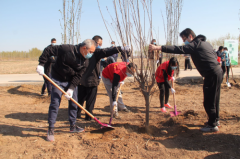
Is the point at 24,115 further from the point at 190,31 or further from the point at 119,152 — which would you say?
the point at 190,31

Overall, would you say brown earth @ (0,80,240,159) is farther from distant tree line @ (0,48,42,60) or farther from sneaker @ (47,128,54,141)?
distant tree line @ (0,48,42,60)

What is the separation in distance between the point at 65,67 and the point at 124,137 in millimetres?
1581

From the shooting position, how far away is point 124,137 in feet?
9.96

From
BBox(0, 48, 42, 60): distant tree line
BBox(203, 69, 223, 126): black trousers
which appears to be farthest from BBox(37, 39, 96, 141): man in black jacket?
BBox(0, 48, 42, 60): distant tree line

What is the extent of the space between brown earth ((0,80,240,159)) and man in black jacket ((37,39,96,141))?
38cm

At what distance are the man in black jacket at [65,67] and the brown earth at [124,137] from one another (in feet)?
1.26

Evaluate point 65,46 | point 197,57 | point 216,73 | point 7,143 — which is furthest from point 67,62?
point 216,73

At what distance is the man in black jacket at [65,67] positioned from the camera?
9.61 ft

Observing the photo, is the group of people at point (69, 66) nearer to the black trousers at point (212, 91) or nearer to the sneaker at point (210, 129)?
the black trousers at point (212, 91)

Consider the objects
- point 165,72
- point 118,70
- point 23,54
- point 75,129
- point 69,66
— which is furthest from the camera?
point 23,54

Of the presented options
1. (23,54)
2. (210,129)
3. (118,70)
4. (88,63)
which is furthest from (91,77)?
(23,54)

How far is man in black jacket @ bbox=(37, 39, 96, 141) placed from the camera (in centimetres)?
293

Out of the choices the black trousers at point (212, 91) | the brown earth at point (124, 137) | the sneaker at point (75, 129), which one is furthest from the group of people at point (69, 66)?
the black trousers at point (212, 91)

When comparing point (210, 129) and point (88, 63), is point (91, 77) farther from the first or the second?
point (210, 129)
